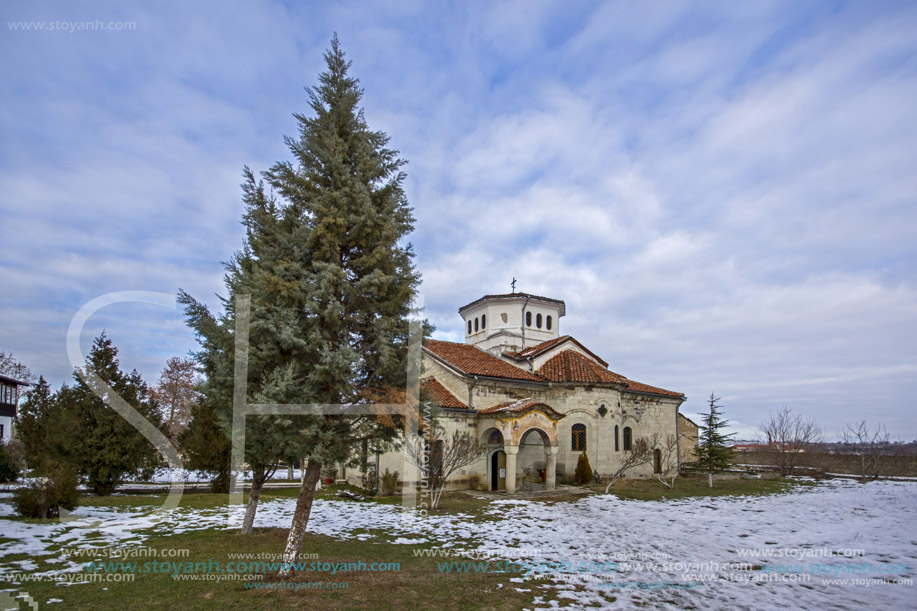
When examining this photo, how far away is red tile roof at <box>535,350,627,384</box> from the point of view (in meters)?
22.6

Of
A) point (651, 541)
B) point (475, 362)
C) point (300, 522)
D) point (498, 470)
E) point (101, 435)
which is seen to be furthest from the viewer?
point (475, 362)

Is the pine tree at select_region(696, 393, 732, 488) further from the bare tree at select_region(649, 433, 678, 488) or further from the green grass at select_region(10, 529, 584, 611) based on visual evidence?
the green grass at select_region(10, 529, 584, 611)

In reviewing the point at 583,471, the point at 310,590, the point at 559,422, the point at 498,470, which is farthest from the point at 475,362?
the point at 310,590

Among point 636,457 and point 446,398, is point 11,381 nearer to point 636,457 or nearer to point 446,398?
point 446,398

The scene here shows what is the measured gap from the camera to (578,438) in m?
22.3

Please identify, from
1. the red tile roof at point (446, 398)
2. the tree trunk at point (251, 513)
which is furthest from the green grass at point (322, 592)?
the red tile roof at point (446, 398)

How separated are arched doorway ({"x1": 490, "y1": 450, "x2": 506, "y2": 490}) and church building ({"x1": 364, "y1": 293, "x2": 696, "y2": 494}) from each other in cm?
4

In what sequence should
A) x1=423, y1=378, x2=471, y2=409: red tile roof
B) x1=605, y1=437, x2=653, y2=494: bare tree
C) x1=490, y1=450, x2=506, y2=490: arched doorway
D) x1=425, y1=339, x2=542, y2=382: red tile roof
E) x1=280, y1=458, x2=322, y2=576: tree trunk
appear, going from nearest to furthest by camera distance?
x1=280, y1=458, x2=322, y2=576: tree trunk, x1=605, y1=437, x2=653, y2=494: bare tree, x1=423, y1=378, x2=471, y2=409: red tile roof, x1=490, y1=450, x2=506, y2=490: arched doorway, x1=425, y1=339, x2=542, y2=382: red tile roof

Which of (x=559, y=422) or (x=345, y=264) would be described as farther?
(x=559, y=422)

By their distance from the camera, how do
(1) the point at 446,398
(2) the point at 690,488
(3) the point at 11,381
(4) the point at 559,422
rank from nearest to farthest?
(1) the point at 446,398 < (4) the point at 559,422 < (2) the point at 690,488 < (3) the point at 11,381

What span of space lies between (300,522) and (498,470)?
15.3 metres

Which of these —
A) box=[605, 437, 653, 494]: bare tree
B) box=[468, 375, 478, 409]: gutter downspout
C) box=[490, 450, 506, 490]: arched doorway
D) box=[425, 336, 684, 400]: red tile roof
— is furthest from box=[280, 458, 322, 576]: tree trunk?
box=[605, 437, 653, 494]: bare tree

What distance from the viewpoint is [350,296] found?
Result: 26.8ft

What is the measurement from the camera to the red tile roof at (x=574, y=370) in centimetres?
2261
